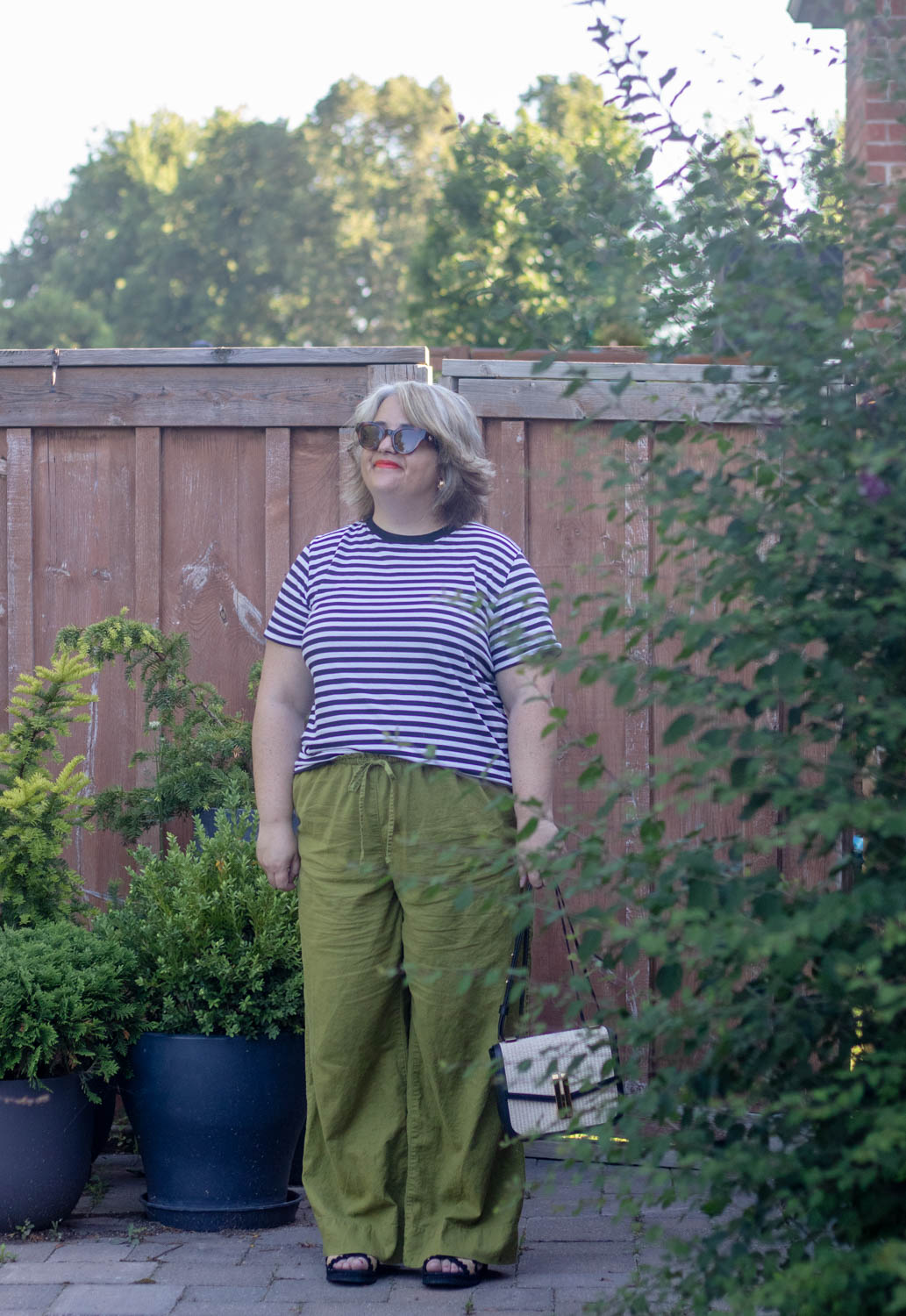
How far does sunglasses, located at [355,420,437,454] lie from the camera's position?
3123mm

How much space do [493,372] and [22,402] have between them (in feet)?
4.80

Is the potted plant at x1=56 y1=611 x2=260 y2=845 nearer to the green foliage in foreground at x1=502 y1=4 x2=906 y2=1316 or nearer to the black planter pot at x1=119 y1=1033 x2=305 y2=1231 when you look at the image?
the black planter pot at x1=119 y1=1033 x2=305 y2=1231

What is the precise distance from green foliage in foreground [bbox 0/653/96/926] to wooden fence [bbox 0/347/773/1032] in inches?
25.2

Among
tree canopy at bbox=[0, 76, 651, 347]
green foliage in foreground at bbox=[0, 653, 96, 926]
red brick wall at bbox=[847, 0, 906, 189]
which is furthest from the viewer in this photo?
tree canopy at bbox=[0, 76, 651, 347]

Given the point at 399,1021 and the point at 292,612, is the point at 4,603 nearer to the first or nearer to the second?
the point at 292,612

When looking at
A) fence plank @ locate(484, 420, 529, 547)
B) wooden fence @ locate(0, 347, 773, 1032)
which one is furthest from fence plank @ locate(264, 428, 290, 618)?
fence plank @ locate(484, 420, 529, 547)

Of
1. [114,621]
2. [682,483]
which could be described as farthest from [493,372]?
[682,483]

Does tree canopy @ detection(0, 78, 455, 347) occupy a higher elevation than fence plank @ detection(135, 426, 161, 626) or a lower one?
higher

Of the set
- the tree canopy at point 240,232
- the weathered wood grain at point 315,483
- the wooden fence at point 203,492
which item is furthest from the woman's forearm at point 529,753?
the tree canopy at point 240,232

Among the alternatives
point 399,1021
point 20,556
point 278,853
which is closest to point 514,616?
point 278,853

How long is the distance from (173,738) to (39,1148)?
134 centimetres

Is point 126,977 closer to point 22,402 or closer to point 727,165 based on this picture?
point 22,402

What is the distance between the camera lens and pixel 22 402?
429 centimetres

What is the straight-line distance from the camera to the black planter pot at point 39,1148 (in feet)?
10.2
